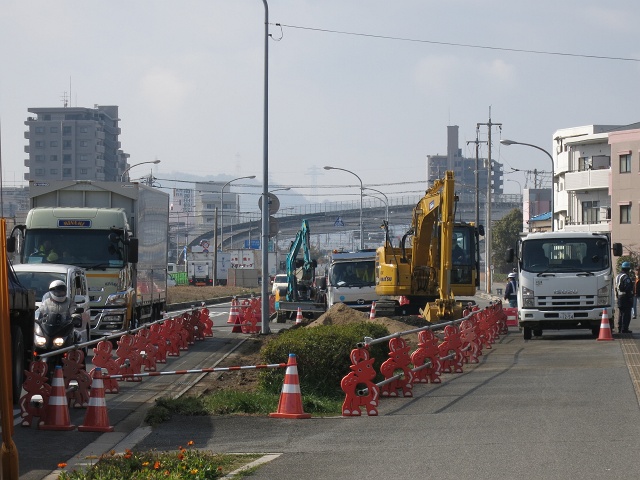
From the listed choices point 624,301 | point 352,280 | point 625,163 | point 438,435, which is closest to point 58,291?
point 438,435

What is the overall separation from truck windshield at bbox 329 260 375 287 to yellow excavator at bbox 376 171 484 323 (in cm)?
259

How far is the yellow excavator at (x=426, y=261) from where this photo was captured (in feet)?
98.4

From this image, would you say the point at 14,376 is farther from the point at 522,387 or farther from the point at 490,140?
the point at 490,140

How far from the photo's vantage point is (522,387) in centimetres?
1595

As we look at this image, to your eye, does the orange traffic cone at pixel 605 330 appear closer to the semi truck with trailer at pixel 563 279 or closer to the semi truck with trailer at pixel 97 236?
the semi truck with trailer at pixel 563 279

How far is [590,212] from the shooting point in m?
79.6

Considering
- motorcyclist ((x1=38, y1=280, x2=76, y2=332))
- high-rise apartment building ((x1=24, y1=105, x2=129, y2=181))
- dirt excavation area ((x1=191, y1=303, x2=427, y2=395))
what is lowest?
dirt excavation area ((x1=191, y1=303, x2=427, y2=395))

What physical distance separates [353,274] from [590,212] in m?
45.1

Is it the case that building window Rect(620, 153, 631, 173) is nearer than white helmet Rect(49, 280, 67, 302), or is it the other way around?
white helmet Rect(49, 280, 67, 302)

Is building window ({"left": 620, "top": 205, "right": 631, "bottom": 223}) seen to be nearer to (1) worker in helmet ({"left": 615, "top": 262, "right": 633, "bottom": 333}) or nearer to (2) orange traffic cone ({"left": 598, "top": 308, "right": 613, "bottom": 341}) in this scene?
(1) worker in helmet ({"left": 615, "top": 262, "right": 633, "bottom": 333})

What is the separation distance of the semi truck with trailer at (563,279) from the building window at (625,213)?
4292 cm

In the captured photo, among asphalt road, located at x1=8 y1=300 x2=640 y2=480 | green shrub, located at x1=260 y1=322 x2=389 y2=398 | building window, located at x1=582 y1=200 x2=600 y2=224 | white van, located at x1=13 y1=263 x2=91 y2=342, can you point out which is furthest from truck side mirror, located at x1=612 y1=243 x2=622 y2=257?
building window, located at x1=582 y1=200 x2=600 y2=224

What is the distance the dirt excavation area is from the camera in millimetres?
17250

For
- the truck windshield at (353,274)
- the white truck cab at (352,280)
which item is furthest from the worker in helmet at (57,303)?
the truck windshield at (353,274)
